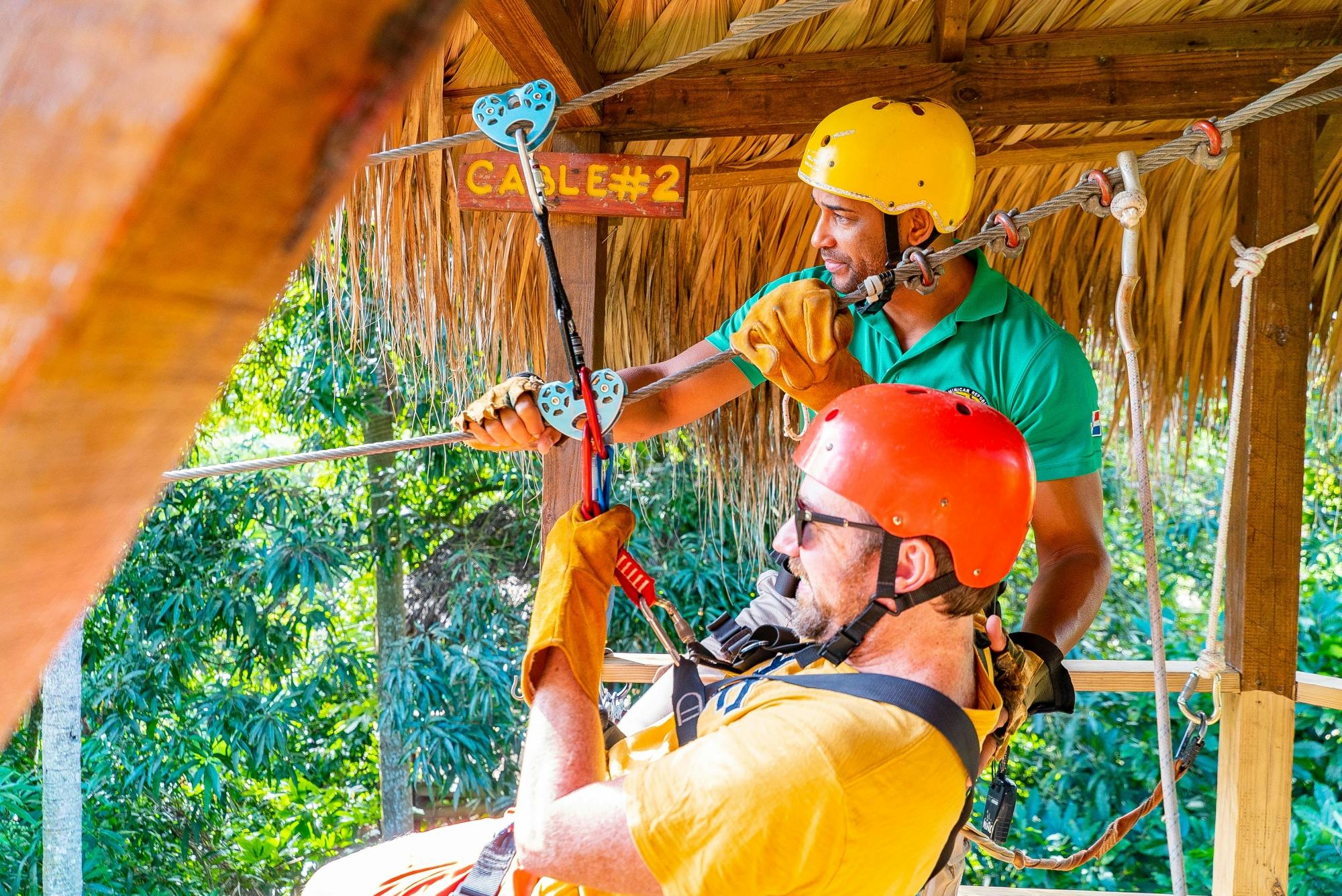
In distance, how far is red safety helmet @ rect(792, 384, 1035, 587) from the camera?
152 cm

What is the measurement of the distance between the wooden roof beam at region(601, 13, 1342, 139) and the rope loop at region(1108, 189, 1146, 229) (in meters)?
1.12

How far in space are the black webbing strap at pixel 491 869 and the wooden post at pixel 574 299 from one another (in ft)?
3.35

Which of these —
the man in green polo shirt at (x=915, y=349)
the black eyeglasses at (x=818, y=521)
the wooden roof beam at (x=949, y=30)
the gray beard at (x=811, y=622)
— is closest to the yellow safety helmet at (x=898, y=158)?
the man in green polo shirt at (x=915, y=349)

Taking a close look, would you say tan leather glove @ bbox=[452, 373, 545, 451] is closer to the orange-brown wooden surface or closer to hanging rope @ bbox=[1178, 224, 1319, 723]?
hanging rope @ bbox=[1178, 224, 1319, 723]

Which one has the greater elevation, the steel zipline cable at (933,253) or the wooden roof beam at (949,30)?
the wooden roof beam at (949,30)

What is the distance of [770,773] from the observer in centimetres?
128

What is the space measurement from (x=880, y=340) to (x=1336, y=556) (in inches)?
206

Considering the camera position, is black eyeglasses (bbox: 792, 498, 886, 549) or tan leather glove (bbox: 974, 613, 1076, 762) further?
tan leather glove (bbox: 974, 613, 1076, 762)

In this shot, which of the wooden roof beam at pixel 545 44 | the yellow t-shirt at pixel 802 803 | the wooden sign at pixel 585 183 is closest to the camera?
the yellow t-shirt at pixel 802 803

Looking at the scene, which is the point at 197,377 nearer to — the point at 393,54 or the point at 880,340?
the point at 393,54

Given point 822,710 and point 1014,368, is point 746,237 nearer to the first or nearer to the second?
point 1014,368

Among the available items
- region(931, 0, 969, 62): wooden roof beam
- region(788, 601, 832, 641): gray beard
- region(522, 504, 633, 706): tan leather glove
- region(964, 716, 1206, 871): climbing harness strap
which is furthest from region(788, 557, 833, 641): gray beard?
region(931, 0, 969, 62): wooden roof beam

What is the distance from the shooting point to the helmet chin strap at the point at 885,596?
4.99 feet

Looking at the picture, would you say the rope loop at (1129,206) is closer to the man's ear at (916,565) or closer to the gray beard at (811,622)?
the man's ear at (916,565)
